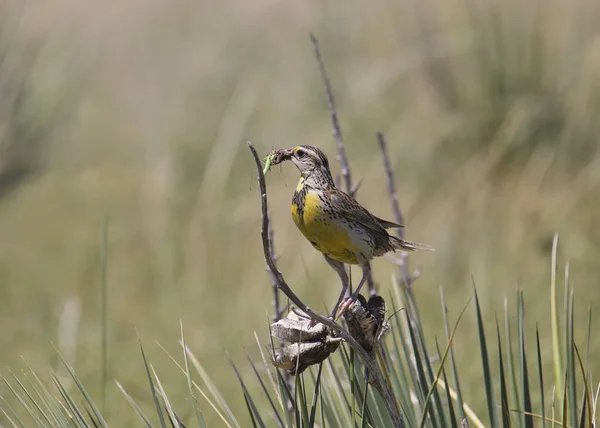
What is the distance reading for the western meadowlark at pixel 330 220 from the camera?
7.27ft

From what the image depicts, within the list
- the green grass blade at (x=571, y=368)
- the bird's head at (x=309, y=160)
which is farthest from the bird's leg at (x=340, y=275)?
the green grass blade at (x=571, y=368)

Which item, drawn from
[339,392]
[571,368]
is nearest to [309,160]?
[339,392]

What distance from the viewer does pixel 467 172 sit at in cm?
609

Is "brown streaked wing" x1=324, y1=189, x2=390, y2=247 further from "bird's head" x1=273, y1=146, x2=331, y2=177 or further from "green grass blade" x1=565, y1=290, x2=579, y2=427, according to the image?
"green grass blade" x1=565, y1=290, x2=579, y2=427

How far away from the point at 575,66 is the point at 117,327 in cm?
320

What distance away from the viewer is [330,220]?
224 cm

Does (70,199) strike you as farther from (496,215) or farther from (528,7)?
(528,7)

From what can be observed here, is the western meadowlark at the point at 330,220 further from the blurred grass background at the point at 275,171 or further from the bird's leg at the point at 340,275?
the blurred grass background at the point at 275,171

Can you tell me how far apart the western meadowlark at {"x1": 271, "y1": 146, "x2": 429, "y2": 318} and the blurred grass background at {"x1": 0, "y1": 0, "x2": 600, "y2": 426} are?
2240 millimetres

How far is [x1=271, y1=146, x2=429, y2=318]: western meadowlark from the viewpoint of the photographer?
222cm

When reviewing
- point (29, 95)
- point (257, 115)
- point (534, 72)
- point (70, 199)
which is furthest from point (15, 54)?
point (534, 72)

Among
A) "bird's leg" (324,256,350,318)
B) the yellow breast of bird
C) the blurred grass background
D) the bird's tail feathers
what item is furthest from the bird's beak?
the blurred grass background

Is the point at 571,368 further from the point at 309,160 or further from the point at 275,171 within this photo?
the point at 275,171

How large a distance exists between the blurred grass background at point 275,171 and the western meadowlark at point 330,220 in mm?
2240
